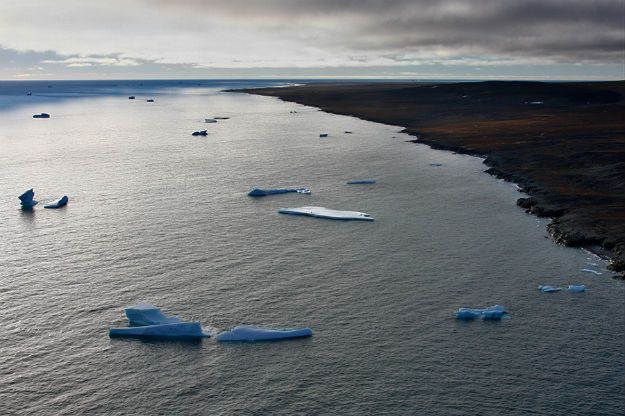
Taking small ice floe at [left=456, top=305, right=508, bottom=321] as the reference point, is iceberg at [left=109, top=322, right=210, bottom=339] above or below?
below

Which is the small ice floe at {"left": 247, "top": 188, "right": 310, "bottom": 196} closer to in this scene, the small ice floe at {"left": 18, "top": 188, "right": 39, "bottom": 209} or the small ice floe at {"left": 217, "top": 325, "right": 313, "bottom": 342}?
the small ice floe at {"left": 18, "top": 188, "right": 39, "bottom": 209}

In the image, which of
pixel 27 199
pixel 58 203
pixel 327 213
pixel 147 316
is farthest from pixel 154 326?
pixel 27 199

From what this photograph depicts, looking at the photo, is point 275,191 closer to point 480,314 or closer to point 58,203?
point 58,203

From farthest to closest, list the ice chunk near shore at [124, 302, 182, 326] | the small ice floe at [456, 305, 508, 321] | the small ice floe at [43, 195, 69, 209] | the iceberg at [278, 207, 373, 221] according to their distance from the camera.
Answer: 1. the small ice floe at [43, 195, 69, 209]
2. the iceberg at [278, 207, 373, 221]
3. the small ice floe at [456, 305, 508, 321]
4. the ice chunk near shore at [124, 302, 182, 326]

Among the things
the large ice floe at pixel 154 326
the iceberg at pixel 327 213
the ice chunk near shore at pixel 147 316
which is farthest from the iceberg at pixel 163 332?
the iceberg at pixel 327 213

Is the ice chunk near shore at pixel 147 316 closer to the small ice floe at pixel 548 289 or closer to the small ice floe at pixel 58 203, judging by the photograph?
the small ice floe at pixel 548 289

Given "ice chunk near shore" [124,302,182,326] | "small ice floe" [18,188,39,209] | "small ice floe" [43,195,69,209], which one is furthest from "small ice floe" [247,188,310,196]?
"ice chunk near shore" [124,302,182,326]
